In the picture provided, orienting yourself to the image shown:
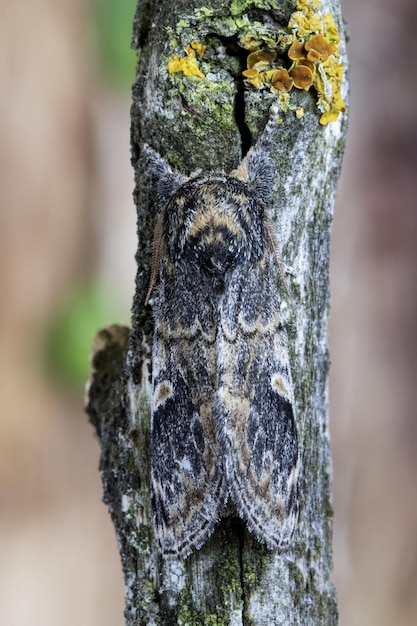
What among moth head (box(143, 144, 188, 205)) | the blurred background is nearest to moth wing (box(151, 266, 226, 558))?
moth head (box(143, 144, 188, 205))

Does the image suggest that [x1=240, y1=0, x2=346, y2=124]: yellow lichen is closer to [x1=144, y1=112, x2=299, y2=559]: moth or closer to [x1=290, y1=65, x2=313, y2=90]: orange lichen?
[x1=290, y1=65, x2=313, y2=90]: orange lichen

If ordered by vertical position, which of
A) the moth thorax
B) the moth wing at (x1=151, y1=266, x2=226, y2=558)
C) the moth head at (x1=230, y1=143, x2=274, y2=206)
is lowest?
the moth wing at (x1=151, y1=266, x2=226, y2=558)

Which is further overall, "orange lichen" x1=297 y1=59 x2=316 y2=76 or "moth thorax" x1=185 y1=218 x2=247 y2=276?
"moth thorax" x1=185 y1=218 x2=247 y2=276

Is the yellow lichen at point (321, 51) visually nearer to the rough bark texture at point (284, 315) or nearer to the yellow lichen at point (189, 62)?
the rough bark texture at point (284, 315)

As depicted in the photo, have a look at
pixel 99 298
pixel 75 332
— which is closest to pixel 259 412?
pixel 75 332

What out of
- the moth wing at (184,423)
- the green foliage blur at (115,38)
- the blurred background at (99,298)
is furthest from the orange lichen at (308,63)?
the green foliage blur at (115,38)

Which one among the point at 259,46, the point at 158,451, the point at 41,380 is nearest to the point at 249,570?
the point at 158,451
